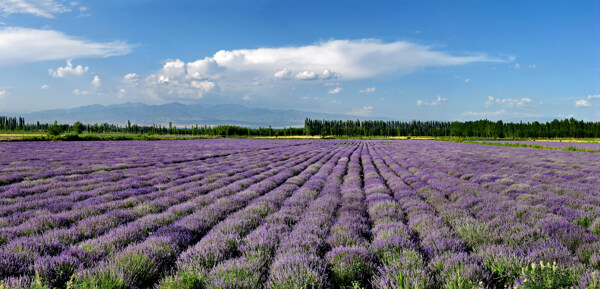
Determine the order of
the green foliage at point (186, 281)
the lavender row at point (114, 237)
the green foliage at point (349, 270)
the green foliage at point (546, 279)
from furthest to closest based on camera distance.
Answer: the lavender row at point (114, 237) → the green foliage at point (349, 270) → the green foliage at point (186, 281) → the green foliage at point (546, 279)

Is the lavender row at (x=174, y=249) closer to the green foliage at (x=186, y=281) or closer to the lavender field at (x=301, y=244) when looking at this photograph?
the lavender field at (x=301, y=244)

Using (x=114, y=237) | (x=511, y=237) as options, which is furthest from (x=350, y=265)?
(x=114, y=237)

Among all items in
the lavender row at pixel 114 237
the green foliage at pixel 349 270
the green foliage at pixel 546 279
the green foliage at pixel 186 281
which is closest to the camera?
the green foliage at pixel 546 279

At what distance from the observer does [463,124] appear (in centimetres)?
17112

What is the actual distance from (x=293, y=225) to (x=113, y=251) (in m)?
3.52

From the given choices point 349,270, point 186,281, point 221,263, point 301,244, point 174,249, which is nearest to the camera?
point 186,281

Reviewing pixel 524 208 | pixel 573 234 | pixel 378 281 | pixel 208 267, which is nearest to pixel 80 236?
pixel 208 267

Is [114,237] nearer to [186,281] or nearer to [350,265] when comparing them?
[186,281]

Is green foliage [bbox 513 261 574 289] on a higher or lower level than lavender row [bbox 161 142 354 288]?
higher

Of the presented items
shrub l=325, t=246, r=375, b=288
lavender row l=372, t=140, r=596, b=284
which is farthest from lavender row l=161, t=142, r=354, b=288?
lavender row l=372, t=140, r=596, b=284

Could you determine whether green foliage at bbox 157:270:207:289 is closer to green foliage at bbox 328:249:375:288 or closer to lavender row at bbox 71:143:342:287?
lavender row at bbox 71:143:342:287

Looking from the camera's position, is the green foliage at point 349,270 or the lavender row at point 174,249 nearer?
the lavender row at point 174,249

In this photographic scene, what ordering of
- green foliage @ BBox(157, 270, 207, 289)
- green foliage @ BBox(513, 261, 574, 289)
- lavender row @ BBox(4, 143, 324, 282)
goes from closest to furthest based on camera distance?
green foliage @ BBox(513, 261, 574, 289) → green foliage @ BBox(157, 270, 207, 289) → lavender row @ BBox(4, 143, 324, 282)

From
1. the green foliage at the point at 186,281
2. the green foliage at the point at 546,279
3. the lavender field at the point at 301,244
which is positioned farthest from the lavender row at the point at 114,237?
the green foliage at the point at 546,279
